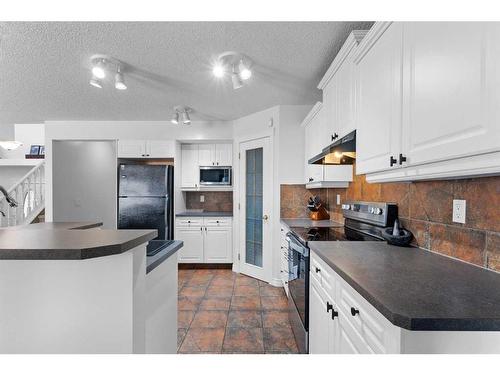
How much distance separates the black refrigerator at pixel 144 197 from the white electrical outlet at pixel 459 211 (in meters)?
3.53

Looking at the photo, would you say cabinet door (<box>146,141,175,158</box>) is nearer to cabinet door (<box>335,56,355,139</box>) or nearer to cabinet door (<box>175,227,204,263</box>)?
cabinet door (<box>175,227,204,263</box>)

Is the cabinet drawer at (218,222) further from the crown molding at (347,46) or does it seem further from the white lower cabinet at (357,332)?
the crown molding at (347,46)

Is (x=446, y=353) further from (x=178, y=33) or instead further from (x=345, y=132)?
(x=178, y=33)

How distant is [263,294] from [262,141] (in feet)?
6.79

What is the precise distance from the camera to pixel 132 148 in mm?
4125

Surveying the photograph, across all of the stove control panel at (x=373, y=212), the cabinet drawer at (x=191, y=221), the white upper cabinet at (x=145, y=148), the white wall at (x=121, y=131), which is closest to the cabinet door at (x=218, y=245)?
the cabinet drawer at (x=191, y=221)

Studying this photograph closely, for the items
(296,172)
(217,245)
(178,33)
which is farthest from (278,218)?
(178,33)

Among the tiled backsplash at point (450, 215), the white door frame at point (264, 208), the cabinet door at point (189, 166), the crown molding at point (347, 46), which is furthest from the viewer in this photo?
the cabinet door at point (189, 166)

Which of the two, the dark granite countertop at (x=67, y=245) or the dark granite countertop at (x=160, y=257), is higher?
the dark granite countertop at (x=67, y=245)

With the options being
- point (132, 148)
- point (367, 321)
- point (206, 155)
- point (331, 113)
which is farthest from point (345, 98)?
point (132, 148)

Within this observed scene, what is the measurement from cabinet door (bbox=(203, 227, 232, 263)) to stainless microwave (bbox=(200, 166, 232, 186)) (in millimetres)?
764

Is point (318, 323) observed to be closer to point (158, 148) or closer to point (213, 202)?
point (213, 202)

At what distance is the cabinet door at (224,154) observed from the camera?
14.2 feet

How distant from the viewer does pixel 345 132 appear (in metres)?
1.84
